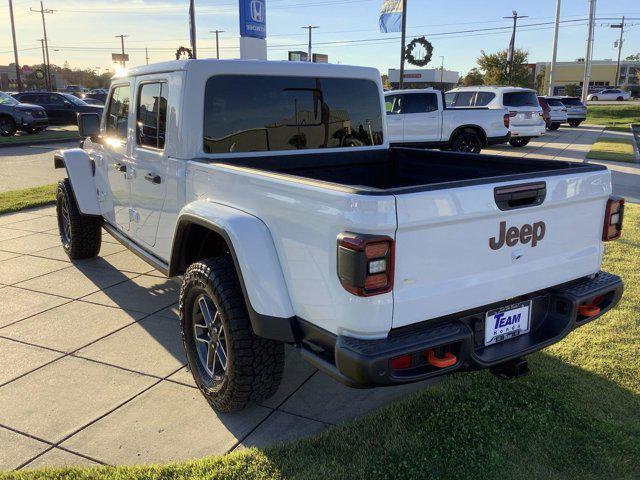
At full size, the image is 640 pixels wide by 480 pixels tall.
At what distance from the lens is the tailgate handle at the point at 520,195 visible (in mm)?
2547

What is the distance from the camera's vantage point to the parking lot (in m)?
2.95

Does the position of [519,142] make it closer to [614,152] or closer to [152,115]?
[614,152]

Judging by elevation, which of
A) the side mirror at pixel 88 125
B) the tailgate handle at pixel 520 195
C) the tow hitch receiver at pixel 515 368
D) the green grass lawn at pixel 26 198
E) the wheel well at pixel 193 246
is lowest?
the green grass lawn at pixel 26 198

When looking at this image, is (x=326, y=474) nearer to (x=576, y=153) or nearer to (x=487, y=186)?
(x=487, y=186)

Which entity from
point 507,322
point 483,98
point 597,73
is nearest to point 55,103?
point 483,98

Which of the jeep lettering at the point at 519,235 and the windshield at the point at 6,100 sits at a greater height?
the windshield at the point at 6,100

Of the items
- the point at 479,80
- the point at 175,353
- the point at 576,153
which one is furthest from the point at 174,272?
the point at 479,80

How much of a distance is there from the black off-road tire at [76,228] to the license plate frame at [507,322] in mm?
4190

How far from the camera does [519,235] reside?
2.68m

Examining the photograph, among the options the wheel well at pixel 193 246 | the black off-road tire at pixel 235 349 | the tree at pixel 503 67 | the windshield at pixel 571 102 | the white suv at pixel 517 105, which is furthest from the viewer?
the tree at pixel 503 67

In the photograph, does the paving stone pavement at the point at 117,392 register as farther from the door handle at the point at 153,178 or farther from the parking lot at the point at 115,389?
the door handle at the point at 153,178

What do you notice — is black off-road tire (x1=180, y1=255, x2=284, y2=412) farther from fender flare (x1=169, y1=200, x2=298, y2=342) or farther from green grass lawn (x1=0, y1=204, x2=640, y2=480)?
green grass lawn (x1=0, y1=204, x2=640, y2=480)

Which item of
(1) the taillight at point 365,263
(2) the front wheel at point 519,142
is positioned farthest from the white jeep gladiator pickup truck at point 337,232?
(2) the front wheel at point 519,142

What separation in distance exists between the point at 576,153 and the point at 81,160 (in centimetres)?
1471
